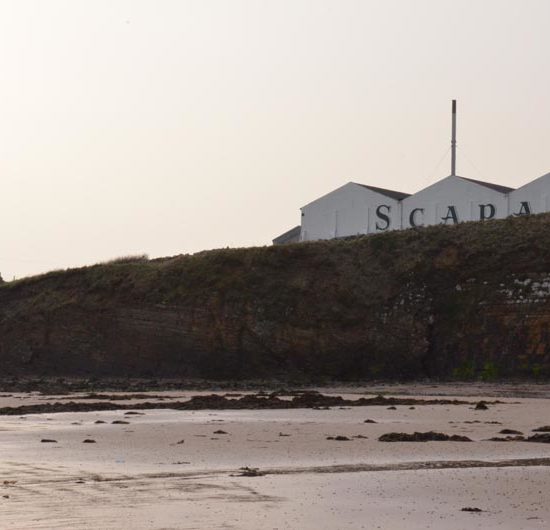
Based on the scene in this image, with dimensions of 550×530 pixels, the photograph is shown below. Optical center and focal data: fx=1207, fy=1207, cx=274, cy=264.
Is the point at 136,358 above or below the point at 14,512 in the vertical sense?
above

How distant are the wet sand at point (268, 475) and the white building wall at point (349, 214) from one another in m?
41.4

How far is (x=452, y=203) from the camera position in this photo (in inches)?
2169

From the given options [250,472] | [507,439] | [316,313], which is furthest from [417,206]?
[250,472]

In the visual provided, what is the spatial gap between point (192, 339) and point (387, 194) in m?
24.8

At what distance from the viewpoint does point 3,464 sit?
10.6m

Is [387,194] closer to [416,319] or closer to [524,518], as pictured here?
[416,319]

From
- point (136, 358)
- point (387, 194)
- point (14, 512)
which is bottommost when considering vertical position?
point (14, 512)

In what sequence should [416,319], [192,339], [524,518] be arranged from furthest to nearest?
1. [192,339]
2. [416,319]
3. [524,518]

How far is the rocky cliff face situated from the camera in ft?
105

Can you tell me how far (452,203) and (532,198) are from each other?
4.17 m

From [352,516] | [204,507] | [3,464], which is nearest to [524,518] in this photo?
[352,516]

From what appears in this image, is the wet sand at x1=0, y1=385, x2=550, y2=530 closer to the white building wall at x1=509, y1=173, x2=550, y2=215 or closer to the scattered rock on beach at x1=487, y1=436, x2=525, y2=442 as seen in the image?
the scattered rock on beach at x1=487, y1=436, x2=525, y2=442

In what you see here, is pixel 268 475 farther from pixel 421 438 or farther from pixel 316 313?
pixel 316 313

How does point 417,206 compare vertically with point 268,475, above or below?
above
